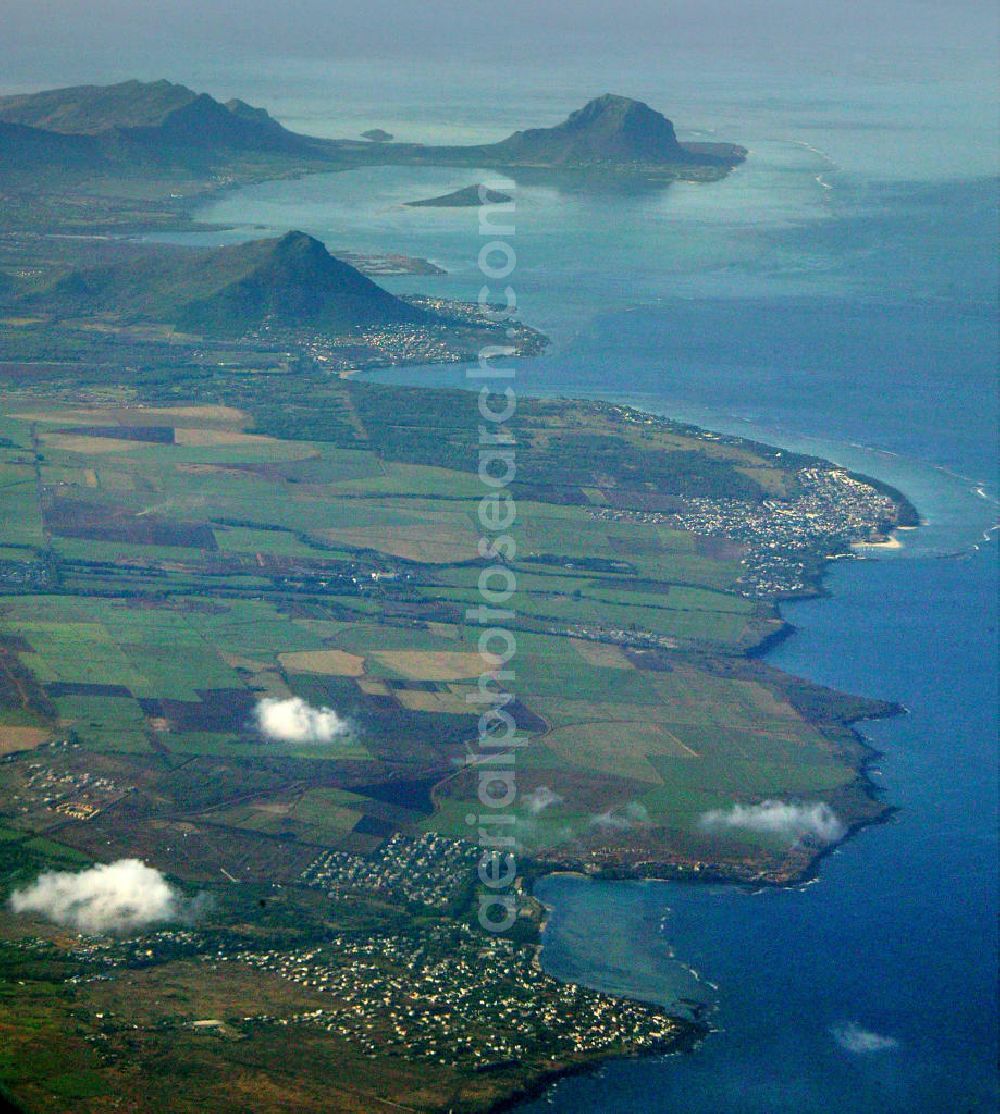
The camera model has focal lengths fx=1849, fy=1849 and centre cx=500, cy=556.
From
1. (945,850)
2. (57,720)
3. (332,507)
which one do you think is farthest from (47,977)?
(332,507)

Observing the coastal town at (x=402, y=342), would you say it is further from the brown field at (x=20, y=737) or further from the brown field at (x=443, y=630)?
the brown field at (x=20, y=737)

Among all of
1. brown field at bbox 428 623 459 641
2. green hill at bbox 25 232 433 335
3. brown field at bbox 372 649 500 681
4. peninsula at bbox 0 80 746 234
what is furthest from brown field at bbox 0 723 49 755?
peninsula at bbox 0 80 746 234

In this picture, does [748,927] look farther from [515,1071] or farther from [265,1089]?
[265,1089]

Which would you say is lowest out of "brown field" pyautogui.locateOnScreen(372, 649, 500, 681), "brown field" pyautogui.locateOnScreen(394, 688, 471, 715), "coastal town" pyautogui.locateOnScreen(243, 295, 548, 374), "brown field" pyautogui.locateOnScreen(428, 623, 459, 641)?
"brown field" pyautogui.locateOnScreen(394, 688, 471, 715)

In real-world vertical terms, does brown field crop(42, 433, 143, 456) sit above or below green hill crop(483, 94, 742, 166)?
below

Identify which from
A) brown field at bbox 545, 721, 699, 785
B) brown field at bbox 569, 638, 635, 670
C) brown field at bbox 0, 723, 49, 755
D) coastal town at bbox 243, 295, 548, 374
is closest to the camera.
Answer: brown field at bbox 0, 723, 49, 755

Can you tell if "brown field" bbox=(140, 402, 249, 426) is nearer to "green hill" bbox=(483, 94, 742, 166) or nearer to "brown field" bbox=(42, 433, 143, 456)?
"brown field" bbox=(42, 433, 143, 456)

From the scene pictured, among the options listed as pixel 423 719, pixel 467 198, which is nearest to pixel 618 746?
pixel 423 719
